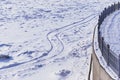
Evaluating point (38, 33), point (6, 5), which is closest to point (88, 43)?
point (38, 33)

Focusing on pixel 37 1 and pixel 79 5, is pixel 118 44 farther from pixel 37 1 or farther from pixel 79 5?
pixel 37 1

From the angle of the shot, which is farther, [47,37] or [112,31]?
[47,37]

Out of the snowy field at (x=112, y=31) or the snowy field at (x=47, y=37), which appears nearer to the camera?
the snowy field at (x=112, y=31)

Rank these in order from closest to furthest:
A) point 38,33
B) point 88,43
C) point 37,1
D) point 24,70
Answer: point 24,70 < point 88,43 < point 38,33 < point 37,1

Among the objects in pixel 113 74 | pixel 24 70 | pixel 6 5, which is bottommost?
pixel 24 70

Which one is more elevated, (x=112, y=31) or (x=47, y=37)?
(x=112, y=31)

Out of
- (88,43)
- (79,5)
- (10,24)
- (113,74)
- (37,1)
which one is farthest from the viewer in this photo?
(37,1)

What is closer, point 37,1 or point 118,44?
point 118,44

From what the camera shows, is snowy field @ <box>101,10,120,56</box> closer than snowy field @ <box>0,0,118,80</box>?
Yes
